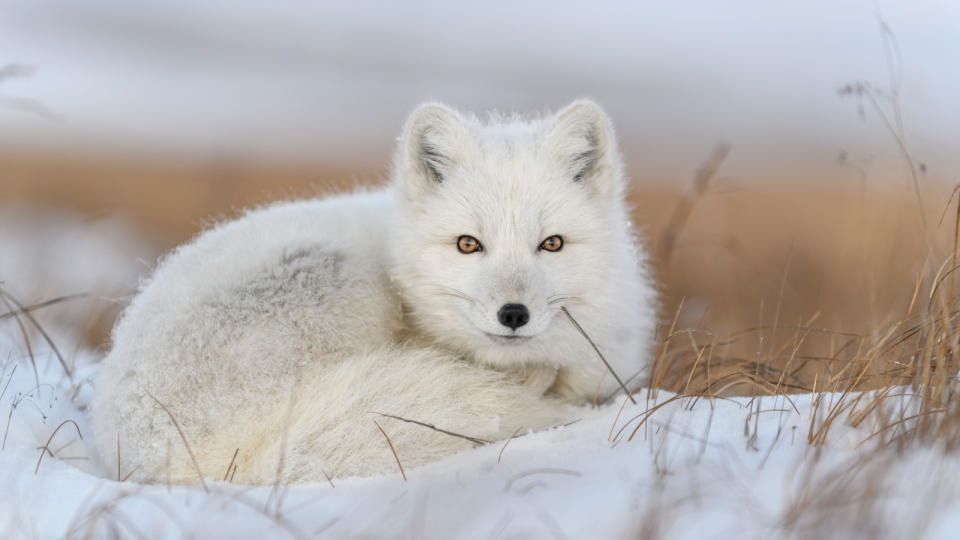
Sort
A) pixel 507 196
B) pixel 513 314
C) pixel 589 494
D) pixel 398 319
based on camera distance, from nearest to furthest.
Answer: pixel 589 494 < pixel 513 314 < pixel 507 196 < pixel 398 319

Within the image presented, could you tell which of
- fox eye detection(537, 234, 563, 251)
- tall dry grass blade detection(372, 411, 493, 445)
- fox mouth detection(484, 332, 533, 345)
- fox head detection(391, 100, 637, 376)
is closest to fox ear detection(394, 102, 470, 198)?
fox head detection(391, 100, 637, 376)

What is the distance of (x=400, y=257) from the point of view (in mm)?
3232

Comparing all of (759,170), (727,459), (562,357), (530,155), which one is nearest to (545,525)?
(727,459)

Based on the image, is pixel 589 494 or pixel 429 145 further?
pixel 429 145

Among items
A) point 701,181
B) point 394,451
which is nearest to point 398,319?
point 394,451

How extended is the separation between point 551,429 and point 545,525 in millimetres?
802

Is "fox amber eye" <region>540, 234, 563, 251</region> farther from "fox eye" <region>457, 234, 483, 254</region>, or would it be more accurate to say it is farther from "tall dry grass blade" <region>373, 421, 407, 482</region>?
"tall dry grass blade" <region>373, 421, 407, 482</region>

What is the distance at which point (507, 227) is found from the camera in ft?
9.95

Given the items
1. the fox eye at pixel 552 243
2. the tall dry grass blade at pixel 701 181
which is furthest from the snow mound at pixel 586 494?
the tall dry grass blade at pixel 701 181

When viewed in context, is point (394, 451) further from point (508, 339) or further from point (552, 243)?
point (552, 243)

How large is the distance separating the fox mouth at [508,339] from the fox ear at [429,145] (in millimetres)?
711

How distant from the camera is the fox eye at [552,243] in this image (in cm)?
314

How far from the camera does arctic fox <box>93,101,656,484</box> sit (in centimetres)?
262

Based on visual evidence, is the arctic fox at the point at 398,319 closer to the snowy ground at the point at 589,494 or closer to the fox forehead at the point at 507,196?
the fox forehead at the point at 507,196
